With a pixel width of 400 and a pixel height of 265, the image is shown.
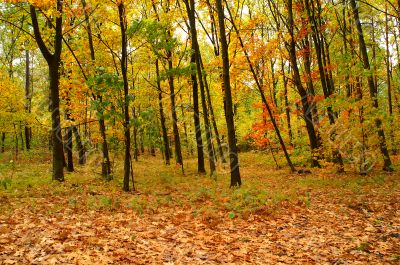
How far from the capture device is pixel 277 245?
672 cm

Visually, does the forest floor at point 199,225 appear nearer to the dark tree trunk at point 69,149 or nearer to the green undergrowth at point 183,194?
the green undergrowth at point 183,194

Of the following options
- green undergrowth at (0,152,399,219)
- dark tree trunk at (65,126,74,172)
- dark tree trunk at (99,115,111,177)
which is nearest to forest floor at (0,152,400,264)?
green undergrowth at (0,152,399,219)

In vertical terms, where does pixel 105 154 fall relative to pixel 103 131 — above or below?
below

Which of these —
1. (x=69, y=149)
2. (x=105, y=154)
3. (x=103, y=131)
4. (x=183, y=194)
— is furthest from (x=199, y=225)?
(x=69, y=149)

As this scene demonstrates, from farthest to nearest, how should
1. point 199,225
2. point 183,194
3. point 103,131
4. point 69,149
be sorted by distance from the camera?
point 69,149 < point 103,131 < point 183,194 < point 199,225

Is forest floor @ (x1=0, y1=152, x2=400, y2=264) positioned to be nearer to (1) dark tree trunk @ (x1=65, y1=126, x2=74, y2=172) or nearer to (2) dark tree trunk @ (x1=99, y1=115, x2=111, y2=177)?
(2) dark tree trunk @ (x1=99, y1=115, x2=111, y2=177)

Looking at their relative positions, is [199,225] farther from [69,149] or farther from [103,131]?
[69,149]

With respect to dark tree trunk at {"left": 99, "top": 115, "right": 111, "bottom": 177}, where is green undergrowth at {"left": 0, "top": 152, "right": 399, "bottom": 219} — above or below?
below

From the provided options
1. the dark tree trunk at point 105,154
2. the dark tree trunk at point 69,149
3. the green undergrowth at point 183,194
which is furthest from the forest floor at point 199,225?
the dark tree trunk at point 69,149

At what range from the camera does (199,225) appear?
7969 millimetres

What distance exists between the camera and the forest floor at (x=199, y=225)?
19.2 feet

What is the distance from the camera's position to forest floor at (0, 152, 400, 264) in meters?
5.85

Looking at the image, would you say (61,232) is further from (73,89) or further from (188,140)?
(188,140)

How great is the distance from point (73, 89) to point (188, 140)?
21339 mm
